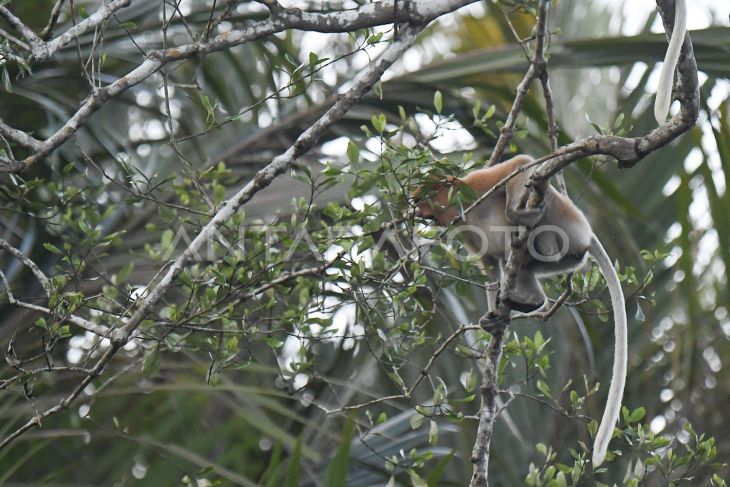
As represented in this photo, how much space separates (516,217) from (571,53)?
93 centimetres

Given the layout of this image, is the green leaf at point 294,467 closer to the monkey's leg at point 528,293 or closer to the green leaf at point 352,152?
the green leaf at point 352,152

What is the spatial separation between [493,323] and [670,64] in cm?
81

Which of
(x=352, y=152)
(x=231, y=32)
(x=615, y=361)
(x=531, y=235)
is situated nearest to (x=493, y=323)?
(x=615, y=361)

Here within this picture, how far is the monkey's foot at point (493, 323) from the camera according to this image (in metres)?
2.24

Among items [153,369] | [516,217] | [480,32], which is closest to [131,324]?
[153,369]

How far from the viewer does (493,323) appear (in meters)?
2.28

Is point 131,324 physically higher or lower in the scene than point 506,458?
higher

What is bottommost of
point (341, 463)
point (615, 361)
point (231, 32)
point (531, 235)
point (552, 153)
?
point (615, 361)

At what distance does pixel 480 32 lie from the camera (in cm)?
450

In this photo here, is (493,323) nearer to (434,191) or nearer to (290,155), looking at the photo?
(434,191)

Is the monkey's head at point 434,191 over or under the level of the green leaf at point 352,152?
under

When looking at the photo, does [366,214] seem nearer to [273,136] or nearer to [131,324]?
[131,324]

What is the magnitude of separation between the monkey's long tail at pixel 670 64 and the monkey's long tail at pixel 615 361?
2.26 feet

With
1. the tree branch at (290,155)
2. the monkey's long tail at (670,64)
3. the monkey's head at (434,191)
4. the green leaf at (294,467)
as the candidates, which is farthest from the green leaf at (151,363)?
the monkey's long tail at (670,64)
